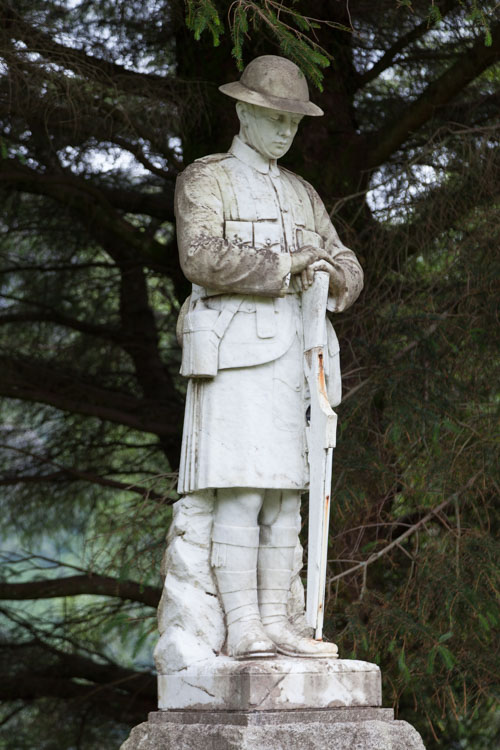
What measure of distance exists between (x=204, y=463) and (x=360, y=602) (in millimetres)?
2176

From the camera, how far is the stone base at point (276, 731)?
378 cm

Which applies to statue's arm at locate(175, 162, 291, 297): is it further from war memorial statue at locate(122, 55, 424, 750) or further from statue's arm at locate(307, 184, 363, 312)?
statue's arm at locate(307, 184, 363, 312)

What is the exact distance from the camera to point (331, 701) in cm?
398

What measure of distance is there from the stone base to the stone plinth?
2cm

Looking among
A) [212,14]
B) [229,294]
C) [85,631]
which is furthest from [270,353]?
[85,631]

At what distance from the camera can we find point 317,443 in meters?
4.16

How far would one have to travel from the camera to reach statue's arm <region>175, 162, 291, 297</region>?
411 centimetres

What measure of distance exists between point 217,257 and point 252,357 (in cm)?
35

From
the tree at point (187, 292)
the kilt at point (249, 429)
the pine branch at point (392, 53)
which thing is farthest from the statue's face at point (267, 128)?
the pine branch at point (392, 53)

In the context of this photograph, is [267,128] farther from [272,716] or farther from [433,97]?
[433,97]

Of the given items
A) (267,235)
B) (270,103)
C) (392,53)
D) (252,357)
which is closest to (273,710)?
(252,357)

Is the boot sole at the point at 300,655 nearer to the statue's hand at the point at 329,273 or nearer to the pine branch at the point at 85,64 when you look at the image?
the statue's hand at the point at 329,273

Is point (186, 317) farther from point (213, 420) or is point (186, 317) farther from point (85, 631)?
point (85, 631)

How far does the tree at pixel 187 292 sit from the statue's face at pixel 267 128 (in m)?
0.46
